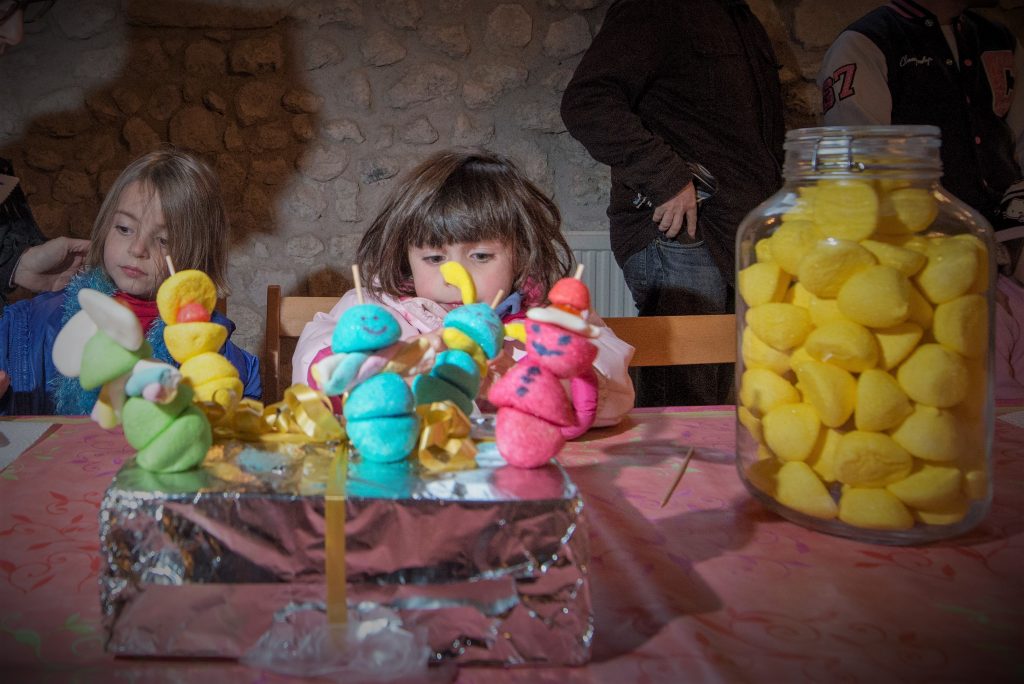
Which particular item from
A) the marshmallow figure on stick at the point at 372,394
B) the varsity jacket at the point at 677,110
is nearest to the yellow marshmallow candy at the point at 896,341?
the marshmallow figure on stick at the point at 372,394

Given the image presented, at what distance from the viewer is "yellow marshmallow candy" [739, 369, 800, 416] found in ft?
2.14

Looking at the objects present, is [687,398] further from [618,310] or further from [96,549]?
[96,549]

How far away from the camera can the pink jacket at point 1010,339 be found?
1710 millimetres

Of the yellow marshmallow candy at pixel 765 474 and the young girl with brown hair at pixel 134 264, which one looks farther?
the young girl with brown hair at pixel 134 264

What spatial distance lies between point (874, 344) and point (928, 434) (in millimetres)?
72

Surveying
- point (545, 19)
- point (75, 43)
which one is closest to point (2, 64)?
point (75, 43)

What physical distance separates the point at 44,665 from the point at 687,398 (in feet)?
6.04

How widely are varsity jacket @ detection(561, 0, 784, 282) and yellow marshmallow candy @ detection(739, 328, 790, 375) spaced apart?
1.26 metres

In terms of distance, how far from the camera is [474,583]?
494 mm

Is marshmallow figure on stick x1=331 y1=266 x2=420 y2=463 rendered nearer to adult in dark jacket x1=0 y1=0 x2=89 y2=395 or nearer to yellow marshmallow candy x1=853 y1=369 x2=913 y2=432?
yellow marshmallow candy x1=853 y1=369 x2=913 y2=432

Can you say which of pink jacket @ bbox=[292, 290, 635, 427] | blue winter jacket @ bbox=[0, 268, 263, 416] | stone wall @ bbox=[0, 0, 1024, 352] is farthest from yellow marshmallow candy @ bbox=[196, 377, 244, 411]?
stone wall @ bbox=[0, 0, 1024, 352]

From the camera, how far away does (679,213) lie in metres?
1.99

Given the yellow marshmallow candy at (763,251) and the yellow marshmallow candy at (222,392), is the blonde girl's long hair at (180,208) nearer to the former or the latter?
the yellow marshmallow candy at (222,392)

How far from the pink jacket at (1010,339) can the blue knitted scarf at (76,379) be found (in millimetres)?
1522
